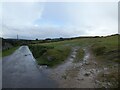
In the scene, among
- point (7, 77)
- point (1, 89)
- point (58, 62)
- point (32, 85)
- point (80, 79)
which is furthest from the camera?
point (58, 62)

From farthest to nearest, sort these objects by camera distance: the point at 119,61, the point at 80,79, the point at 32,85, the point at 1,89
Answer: the point at 119,61 → the point at 80,79 → the point at 32,85 → the point at 1,89

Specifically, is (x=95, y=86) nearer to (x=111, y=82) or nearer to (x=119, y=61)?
(x=111, y=82)

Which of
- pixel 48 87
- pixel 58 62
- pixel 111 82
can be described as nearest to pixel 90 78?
pixel 111 82

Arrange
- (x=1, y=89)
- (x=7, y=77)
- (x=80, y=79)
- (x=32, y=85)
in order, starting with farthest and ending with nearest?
(x=7, y=77)
(x=80, y=79)
(x=32, y=85)
(x=1, y=89)

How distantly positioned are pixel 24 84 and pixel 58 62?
1632cm

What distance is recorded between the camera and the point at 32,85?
23.6 m

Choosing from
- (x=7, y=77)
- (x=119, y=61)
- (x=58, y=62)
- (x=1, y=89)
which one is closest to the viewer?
(x=1, y=89)

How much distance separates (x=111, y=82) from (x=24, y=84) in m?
10.1

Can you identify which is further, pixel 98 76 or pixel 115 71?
pixel 115 71

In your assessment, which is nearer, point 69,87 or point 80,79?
point 69,87

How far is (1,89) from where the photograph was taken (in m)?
22.0

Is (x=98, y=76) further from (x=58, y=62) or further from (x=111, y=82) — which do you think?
(x=58, y=62)

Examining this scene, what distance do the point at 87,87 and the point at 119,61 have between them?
48.8 feet

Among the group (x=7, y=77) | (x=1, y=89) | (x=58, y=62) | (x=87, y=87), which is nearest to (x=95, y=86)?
(x=87, y=87)
